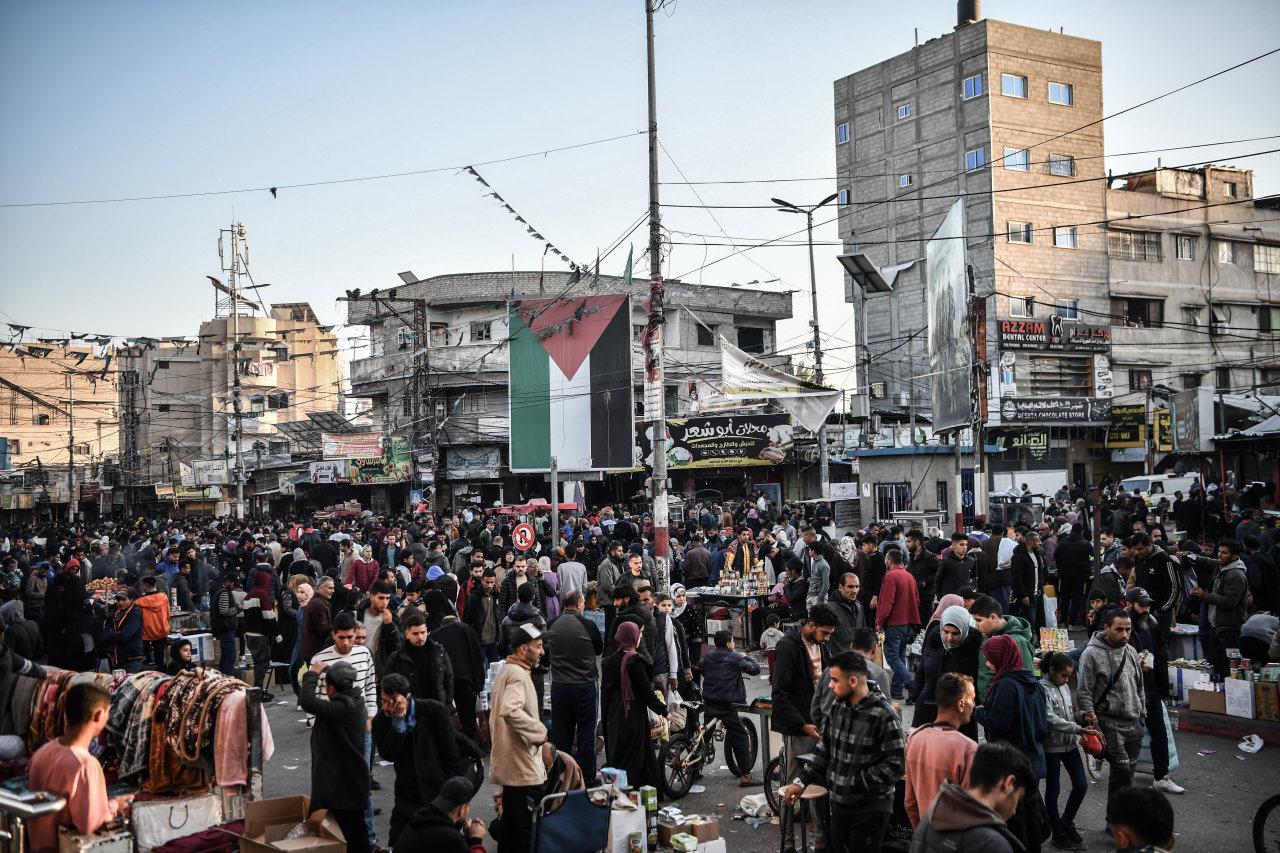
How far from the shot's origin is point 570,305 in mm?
20828

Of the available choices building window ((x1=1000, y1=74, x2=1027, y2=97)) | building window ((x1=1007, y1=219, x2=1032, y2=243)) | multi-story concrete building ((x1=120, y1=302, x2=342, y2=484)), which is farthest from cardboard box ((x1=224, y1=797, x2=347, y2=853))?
multi-story concrete building ((x1=120, y1=302, x2=342, y2=484))

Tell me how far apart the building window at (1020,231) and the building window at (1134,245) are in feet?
12.9

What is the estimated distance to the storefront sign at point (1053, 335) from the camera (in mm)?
40156

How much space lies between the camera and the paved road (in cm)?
746

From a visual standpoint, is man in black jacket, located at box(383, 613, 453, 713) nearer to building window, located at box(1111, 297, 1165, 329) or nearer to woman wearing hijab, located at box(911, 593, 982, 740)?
woman wearing hijab, located at box(911, 593, 982, 740)

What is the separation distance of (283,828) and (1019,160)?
44367mm

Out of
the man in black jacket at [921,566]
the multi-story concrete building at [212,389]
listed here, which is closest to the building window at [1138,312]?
the man in black jacket at [921,566]

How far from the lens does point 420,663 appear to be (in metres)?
7.92

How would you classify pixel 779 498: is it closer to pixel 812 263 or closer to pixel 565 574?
pixel 812 263

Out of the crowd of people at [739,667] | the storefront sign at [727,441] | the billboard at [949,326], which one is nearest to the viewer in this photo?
the crowd of people at [739,667]

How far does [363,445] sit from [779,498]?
671 inches

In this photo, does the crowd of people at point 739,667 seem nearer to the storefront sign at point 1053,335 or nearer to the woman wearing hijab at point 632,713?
the woman wearing hijab at point 632,713

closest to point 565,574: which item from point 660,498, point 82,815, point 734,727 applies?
point 660,498

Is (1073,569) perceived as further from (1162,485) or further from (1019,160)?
(1019,160)
